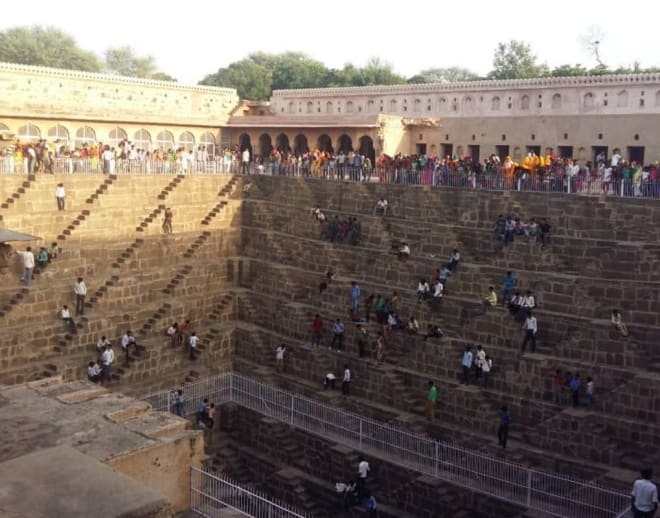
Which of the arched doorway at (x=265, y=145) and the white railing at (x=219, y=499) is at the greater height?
the arched doorway at (x=265, y=145)

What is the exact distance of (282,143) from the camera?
Answer: 32.8 meters

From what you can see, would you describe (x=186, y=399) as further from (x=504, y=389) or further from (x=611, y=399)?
(x=611, y=399)

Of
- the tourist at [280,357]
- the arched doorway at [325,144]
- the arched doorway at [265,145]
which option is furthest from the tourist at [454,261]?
the arched doorway at [265,145]

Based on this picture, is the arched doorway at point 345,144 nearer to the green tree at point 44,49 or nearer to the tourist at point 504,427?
the tourist at point 504,427

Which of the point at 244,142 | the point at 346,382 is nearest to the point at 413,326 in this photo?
the point at 346,382

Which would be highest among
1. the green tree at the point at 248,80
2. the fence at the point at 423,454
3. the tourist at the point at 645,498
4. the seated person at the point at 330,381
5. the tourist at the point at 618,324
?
the green tree at the point at 248,80

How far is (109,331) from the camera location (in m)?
19.6

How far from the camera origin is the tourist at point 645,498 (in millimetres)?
10977

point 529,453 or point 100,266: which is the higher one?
point 100,266

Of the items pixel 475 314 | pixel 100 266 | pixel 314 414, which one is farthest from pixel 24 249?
pixel 475 314

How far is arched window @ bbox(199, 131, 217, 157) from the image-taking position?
3288 cm

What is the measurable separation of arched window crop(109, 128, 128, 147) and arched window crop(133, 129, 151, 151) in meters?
0.51

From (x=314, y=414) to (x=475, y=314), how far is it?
420 cm

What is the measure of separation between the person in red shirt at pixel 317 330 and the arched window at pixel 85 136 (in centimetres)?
1355
